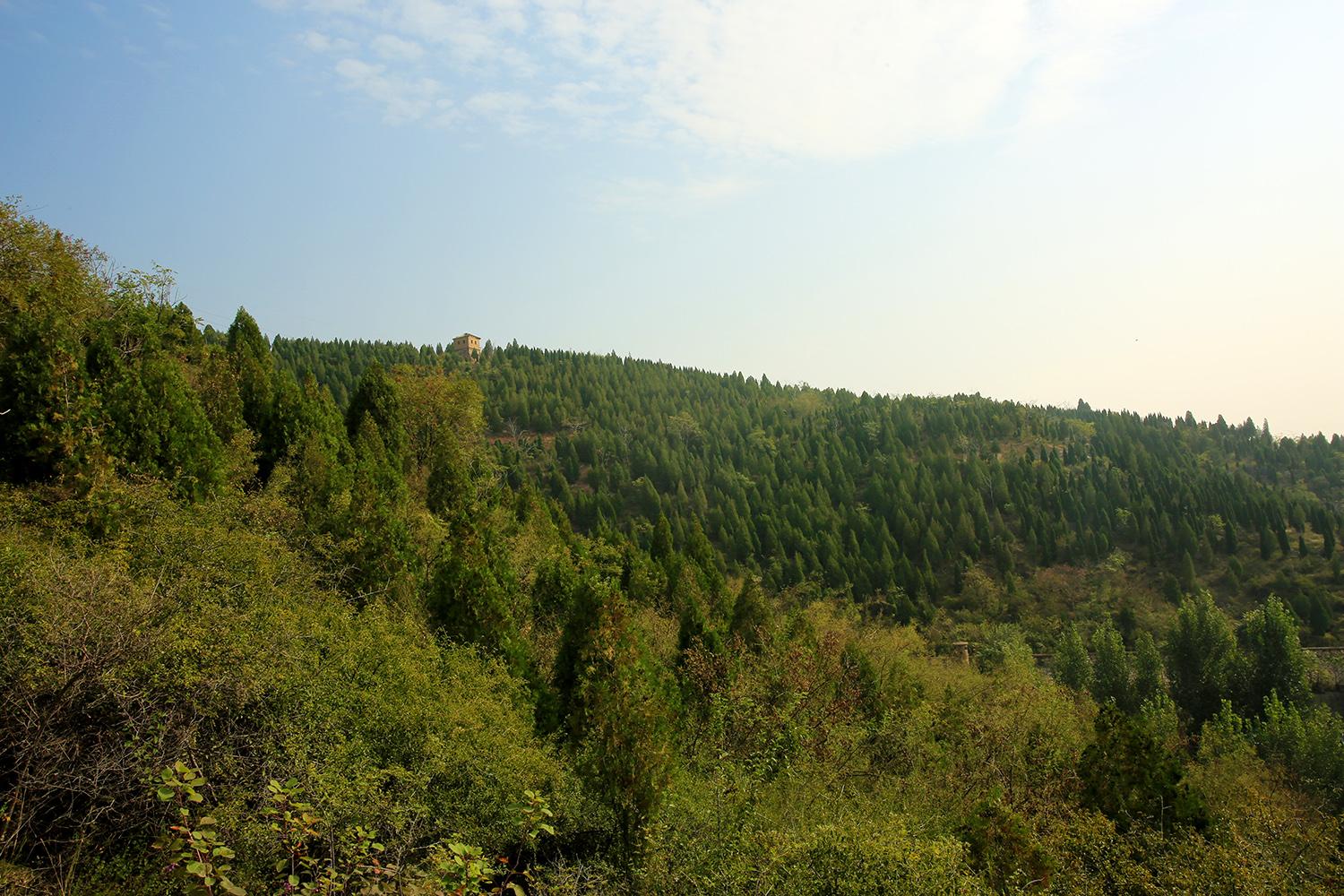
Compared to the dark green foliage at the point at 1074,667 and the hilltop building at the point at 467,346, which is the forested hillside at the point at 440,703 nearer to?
the dark green foliage at the point at 1074,667

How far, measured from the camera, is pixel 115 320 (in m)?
25.9

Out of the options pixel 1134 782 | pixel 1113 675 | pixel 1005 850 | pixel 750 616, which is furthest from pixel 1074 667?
pixel 1005 850

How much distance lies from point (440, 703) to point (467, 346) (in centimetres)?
11604

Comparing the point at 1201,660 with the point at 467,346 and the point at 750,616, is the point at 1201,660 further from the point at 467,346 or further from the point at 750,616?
the point at 467,346

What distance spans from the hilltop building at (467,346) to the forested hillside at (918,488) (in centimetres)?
281

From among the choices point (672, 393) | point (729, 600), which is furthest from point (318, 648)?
point (672, 393)

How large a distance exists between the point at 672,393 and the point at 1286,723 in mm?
92182

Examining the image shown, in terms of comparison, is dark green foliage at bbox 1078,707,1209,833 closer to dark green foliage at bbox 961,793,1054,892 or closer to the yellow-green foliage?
dark green foliage at bbox 961,793,1054,892

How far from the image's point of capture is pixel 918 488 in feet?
330

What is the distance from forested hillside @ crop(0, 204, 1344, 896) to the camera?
11.1 meters

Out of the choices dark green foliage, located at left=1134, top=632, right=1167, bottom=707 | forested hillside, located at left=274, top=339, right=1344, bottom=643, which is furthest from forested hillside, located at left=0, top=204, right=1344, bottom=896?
forested hillside, located at left=274, top=339, right=1344, bottom=643

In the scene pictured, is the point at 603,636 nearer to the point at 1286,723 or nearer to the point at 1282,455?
the point at 1286,723

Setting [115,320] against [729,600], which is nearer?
[115,320]

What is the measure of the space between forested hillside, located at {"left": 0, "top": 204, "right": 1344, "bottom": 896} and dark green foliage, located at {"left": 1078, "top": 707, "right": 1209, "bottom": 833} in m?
0.13
